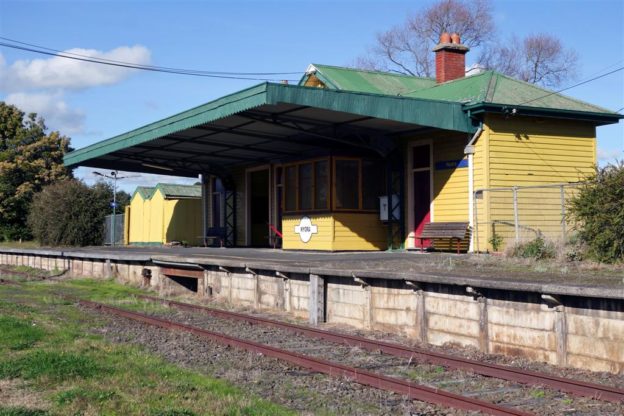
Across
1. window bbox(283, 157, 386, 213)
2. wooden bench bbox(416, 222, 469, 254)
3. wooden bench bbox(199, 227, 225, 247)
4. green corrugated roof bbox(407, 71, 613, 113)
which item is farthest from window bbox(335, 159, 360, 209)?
wooden bench bbox(199, 227, 225, 247)

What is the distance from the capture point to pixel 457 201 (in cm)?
1808

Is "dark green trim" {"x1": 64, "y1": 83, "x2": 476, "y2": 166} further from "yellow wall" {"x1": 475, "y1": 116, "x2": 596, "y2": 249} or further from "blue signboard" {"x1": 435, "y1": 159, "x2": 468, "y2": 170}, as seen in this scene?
"yellow wall" {"x1": 475, "y1": 116, "x2": 596, "y2": 249}

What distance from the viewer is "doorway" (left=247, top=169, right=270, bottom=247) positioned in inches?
1097

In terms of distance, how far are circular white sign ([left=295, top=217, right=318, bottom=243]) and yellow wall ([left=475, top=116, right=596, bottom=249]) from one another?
5239 mm

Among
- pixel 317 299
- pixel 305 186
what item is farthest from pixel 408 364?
pixel 305 186

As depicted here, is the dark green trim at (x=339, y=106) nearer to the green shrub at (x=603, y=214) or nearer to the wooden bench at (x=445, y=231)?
the wooden bench at (x=445, y=231)

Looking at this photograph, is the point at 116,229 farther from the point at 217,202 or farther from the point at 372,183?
the point at 372,183

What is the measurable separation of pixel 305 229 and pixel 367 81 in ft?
21.3

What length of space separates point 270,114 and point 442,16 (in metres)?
31.6

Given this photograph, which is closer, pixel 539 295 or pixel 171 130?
pixel 539 295

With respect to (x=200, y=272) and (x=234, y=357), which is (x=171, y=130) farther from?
(x=234, y=357)

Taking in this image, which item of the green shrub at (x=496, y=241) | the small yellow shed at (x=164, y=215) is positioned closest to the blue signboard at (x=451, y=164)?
the green shrub at (x=496, y=241)

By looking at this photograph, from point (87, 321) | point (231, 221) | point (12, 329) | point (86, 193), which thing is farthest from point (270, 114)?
point (86, 193)

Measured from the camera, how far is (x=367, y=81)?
80.6 ft
